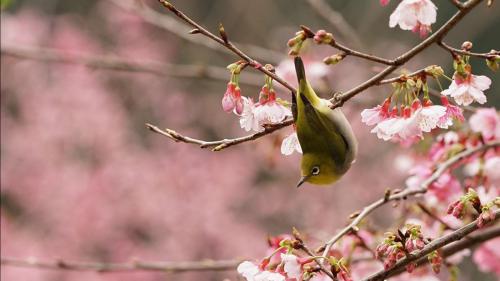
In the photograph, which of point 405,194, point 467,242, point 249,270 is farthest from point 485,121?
point 249,270

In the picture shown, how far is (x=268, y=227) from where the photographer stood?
23.7 feet

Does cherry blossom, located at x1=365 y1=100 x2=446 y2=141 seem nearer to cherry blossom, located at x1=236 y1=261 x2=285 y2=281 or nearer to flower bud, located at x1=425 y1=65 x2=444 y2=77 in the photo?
flower bud, located at x1=425 y1=65 x2=444 y2=77

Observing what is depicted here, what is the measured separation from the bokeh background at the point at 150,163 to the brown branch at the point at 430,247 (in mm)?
4948

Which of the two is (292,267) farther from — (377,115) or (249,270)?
(377,115)

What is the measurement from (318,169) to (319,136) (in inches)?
3.2

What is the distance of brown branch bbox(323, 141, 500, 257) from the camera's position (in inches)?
52.3

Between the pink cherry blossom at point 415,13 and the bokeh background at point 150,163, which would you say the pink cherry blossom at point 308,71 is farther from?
the bokeh background at point 150,163

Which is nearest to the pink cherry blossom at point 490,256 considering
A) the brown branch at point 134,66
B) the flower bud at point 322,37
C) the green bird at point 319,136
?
the brown branch at point 134,66

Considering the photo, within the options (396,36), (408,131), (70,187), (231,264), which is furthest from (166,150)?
(408,131)

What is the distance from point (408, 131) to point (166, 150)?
20.4ft

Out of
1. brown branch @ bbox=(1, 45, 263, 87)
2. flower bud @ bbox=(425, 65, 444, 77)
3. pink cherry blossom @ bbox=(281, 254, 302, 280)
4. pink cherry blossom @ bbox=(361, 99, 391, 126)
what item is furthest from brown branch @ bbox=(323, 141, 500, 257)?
brown branch @ bbox=(1, 45, 263, 87)

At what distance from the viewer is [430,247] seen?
1.22m

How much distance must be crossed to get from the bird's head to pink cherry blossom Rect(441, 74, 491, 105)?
0.25 metres

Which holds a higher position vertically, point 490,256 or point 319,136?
point 490,256
